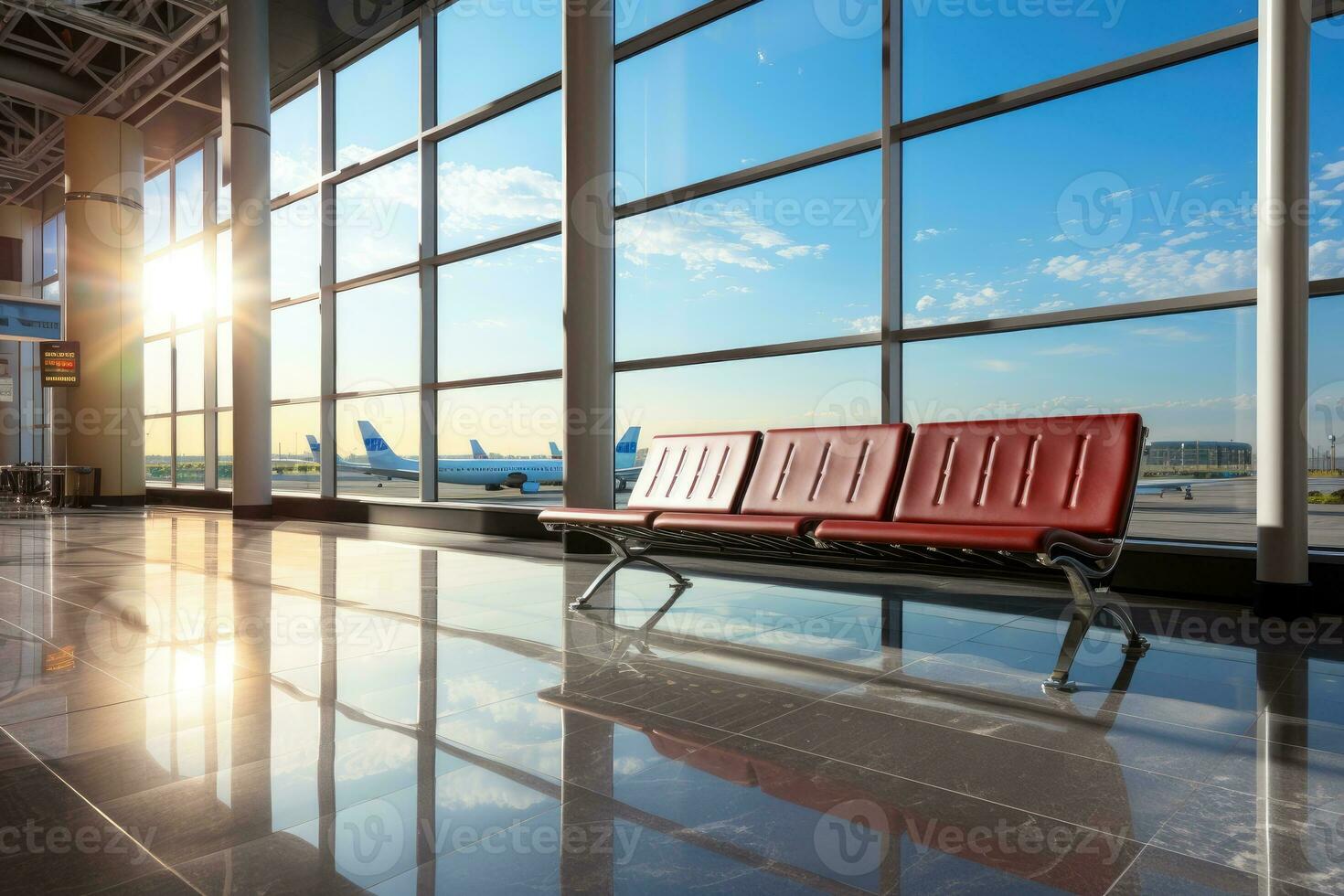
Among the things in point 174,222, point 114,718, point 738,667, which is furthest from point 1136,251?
point 174,222

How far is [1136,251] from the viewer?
14.2 feet

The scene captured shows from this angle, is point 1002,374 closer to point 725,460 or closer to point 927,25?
point 725,460

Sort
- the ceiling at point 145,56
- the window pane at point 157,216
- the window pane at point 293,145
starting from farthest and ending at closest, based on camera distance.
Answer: the window pane at point 157,216 → the window pane at point 293,145 → the ceiling at point 145,56

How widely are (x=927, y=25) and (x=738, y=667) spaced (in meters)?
4.37

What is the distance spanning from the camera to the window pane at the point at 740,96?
546cm

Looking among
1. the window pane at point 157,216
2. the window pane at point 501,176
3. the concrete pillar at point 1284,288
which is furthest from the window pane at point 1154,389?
the window pane at point 157,216

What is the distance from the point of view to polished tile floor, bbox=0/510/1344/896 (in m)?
1.32

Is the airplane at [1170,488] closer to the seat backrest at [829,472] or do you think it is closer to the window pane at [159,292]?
the seat backrest at [829,472]

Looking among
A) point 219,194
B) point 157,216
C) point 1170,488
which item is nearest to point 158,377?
point 157,216

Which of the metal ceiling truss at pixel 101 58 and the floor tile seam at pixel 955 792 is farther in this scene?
the metal ceiling truss at pixel 101 58

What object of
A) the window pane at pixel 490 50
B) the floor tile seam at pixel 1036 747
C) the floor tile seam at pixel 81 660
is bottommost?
the floor tile seam at pixel 81 660

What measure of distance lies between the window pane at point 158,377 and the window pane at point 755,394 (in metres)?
10.2

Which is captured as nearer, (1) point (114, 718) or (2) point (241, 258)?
(1) point (114, 718)

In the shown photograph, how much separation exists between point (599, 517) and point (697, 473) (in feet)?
2.21
